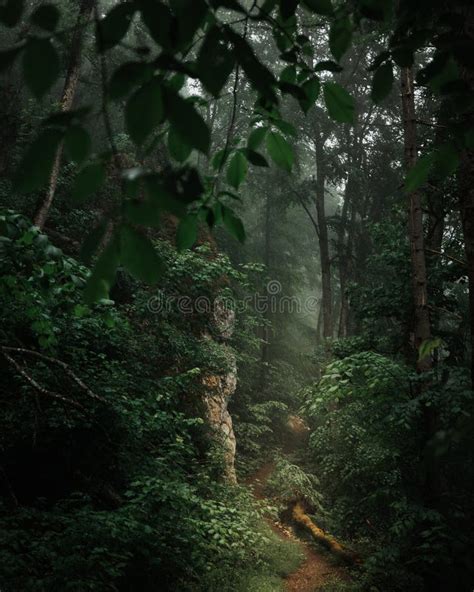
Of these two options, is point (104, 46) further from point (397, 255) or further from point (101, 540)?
point (397, 255)

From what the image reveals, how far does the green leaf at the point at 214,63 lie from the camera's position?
2.60ft

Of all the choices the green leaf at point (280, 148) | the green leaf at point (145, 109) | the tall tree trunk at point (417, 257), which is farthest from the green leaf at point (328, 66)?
the tall tree trunk at point (417, 257)

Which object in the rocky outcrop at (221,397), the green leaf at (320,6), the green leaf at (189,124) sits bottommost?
the rocky outcrop at (221,397)

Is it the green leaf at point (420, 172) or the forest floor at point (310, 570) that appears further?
the forest floor at point (310, 570)

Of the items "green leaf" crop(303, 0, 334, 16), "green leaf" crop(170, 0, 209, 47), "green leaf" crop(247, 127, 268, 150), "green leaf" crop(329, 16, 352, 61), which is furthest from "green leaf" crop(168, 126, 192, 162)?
"green leaf" crop(329, 16, 352, 61)

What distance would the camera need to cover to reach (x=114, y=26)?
0.80 metres

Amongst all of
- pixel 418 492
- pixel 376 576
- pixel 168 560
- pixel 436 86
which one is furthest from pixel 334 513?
pixel 436 86

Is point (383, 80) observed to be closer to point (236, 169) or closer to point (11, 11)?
point (236, 169)

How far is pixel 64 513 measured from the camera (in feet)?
15.6

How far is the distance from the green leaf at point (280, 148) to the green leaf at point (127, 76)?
0.70 meters

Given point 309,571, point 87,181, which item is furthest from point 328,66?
point 309,571

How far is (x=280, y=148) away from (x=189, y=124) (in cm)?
75

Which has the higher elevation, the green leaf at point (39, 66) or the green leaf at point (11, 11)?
the green leaf at point (11, 11)

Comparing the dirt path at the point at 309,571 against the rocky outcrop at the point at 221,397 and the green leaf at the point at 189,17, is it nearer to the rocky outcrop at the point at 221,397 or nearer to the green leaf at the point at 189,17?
the rocky outcrop at the point at 221,397
